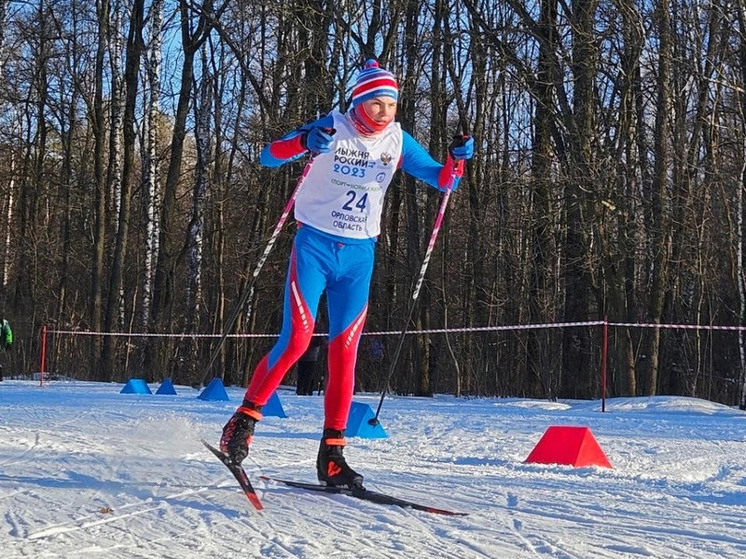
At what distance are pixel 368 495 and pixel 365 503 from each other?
4.6 inches

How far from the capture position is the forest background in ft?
54.9

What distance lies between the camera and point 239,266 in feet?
82.7

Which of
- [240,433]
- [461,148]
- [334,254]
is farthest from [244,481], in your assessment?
[461,148]

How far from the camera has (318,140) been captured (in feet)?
14.3

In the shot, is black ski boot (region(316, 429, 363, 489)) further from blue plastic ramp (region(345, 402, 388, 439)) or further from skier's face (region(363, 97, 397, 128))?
blue plastic ramp (region(345, 402, 388, 439))

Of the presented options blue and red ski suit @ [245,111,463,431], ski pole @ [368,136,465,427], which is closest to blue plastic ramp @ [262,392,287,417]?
ski pole @ [368,136,465,427]

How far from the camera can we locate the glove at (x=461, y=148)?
15.9 ft

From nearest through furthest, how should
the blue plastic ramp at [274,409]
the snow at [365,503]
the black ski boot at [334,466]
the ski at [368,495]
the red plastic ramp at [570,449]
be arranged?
the snow at [365,503] → the ski at [368,495] → the black ski boot at [334,466] → the red plastic ramp at [570,449] → the blue plastic ramp at [274,409]

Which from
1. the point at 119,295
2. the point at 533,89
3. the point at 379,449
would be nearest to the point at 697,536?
the point at 379,449

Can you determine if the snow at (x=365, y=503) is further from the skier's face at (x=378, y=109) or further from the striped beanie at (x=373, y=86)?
the striped beanie at (x=373, y=86)

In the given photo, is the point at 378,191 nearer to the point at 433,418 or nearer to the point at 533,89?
the point at 433,418

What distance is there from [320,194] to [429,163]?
70 centimetres

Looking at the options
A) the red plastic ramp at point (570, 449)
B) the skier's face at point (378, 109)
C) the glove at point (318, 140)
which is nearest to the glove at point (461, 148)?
the skier's face at point (378, 109)

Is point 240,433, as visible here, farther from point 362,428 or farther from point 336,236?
point 362,428
